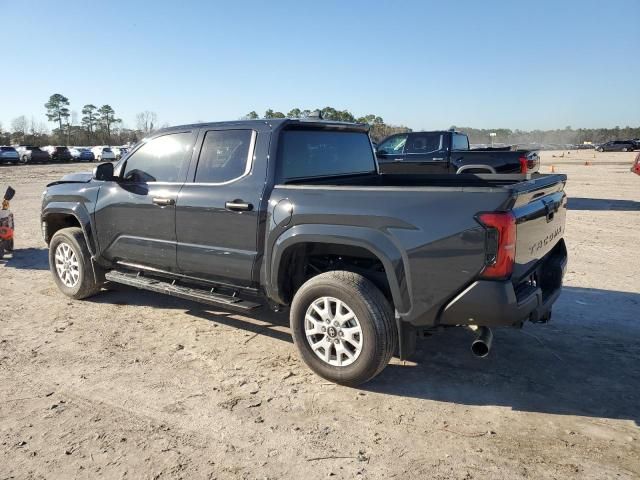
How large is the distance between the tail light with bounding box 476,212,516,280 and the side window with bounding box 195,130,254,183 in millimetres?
2038

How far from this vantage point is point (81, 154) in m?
46.6

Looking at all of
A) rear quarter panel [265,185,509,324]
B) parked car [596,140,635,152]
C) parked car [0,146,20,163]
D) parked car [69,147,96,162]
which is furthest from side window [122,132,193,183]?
parked car [596,140,635,152]

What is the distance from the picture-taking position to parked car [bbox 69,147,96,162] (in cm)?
4628

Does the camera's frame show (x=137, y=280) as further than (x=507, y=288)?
Yes

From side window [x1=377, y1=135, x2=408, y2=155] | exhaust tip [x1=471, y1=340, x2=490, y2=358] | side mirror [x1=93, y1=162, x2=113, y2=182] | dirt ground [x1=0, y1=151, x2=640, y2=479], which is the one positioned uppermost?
side window [x1=377, y1=135, x2=408, y2=155]

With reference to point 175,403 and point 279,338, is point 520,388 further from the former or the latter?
point 175,403

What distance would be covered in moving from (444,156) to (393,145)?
1400 millimetres

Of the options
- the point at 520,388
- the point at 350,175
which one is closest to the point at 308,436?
the point at 520,388

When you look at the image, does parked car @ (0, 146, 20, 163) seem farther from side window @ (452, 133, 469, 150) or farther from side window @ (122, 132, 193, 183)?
side window @ (122, 132, 193, 183)

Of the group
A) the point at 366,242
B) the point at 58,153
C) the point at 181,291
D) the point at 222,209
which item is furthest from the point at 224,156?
the point at 58,153

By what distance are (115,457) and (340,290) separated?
5.58 ft

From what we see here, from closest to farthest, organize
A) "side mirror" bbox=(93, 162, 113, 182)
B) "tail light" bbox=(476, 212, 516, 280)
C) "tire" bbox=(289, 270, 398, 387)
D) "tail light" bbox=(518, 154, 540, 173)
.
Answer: "tail light" bbox=(476, 212, 516, 280) < "tire" bbox=(289, 270, 398, 387) < "side mirror" bbox=(93, 162, 113, 182) < "tail light" bbox=(518, 154, 540, 173)

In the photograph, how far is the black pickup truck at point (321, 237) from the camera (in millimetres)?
3111

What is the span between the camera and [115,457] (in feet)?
9.27
